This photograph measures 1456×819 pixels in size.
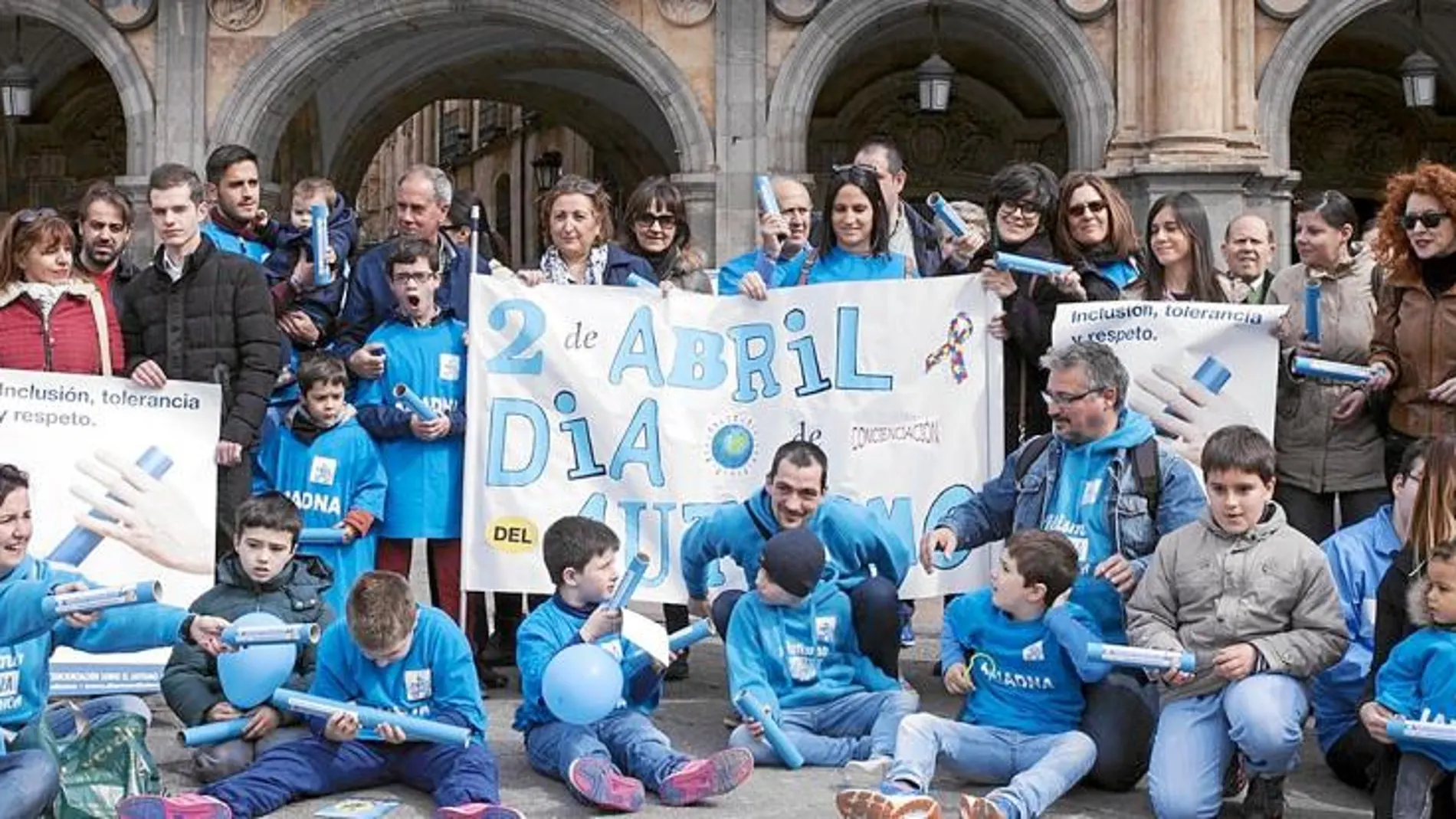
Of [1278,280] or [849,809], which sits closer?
[849,809]

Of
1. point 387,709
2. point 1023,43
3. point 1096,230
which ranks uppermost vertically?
point 1023,43

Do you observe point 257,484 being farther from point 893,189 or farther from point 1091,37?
point 1091,37

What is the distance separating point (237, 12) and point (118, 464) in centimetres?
1004

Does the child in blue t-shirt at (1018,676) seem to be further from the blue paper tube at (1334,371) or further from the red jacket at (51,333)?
the red jacket at (51,333)

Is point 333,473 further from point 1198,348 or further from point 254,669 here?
point 1198,348

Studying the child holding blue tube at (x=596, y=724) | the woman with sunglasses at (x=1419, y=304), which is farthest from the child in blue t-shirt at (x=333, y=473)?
the woman with sunglasses at (x=1419, y=304)

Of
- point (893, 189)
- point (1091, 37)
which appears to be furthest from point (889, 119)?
point (893, 189)

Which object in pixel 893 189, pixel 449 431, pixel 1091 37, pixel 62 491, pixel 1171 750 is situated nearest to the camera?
pixel 1171 750

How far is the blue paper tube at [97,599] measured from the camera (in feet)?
15.1

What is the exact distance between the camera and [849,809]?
15.7 ft

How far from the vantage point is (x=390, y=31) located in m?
16.0

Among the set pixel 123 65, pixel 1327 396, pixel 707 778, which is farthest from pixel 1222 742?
pixel 123 65

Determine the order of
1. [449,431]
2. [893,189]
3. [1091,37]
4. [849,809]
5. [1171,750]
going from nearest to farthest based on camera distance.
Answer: [849,809]
[1171,750]
[449,431]
[893,189]
[1091,37]

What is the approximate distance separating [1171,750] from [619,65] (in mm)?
11228
